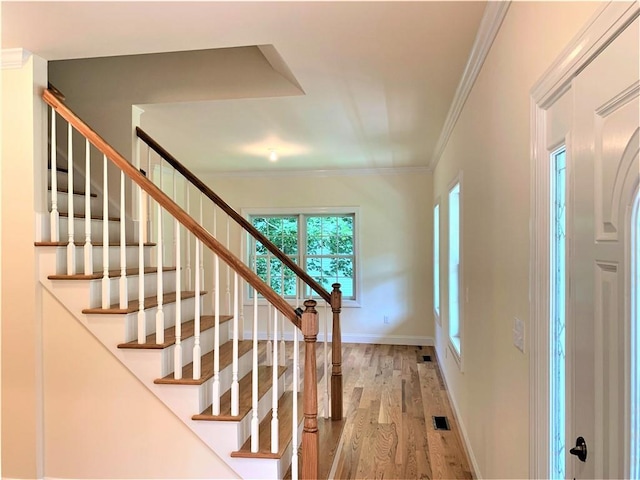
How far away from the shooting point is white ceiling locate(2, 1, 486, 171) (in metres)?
1.81

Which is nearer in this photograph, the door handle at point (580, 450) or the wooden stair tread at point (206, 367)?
the door handle at point (580, 450)

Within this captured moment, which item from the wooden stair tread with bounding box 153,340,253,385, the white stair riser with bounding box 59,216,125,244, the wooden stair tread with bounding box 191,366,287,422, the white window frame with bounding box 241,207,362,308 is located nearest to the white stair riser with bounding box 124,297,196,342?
the wooden stair tread with bounding box 153,340,253,385

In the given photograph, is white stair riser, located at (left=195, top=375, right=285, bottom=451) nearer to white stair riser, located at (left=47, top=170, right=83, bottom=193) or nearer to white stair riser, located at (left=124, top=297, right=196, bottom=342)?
white stair riser, located at (left=124, top=297, right=196, bottom=342)

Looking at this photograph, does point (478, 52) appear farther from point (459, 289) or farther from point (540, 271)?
point (459, 289)

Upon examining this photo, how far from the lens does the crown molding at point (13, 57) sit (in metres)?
2.24

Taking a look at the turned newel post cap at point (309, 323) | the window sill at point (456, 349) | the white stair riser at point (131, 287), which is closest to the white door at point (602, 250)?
the turned newel post cap at point (309, 323)

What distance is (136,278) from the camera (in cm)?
272

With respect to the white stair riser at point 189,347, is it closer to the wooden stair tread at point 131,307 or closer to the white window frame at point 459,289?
the wooden stair tread at point 131,307

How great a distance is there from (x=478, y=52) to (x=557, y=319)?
148 cm

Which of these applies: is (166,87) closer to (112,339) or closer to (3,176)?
(3,176)

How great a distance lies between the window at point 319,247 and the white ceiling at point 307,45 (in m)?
2.44

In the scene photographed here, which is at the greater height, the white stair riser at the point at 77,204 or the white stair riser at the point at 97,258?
the white stair riser at the point at 77,204

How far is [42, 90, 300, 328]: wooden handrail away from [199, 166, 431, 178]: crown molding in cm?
384

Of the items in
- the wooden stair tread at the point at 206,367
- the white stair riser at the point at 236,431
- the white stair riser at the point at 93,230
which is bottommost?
the white stair riser at the point at 236,431
